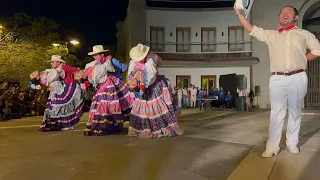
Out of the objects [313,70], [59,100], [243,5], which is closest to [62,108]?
[59,100]

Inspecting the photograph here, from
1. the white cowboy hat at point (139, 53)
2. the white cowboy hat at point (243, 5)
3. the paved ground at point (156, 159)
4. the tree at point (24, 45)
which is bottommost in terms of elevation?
the paved ground at point (156, 159)

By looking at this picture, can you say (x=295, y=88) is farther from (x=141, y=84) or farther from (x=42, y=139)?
(x=42, y=139)

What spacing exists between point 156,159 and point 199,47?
25.7 m

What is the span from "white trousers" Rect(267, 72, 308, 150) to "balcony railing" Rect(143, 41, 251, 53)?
2461cm

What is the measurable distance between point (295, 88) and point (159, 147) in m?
2.60

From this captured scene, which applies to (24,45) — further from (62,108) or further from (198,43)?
(198,43)

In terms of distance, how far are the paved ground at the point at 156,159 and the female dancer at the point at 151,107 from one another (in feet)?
1.24

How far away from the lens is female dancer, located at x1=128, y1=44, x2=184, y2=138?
827cm

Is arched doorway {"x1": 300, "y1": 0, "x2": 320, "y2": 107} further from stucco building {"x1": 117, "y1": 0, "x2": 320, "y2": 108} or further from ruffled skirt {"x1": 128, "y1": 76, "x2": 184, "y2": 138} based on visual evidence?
ruffled skirt {"x1": 128, "y1": 76, "x2": 184, "y2": 138}

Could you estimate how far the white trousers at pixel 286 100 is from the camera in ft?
18.1

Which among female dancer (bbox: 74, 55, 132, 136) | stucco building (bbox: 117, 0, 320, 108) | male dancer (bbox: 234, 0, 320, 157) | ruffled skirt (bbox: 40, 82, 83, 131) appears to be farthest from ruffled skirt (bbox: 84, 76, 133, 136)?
stucco building (bbox: 117, 0, 320, 108)

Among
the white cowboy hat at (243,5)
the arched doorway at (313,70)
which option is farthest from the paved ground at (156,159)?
the arched doorway at (313,70)

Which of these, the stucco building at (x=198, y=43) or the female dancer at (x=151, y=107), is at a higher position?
the stucco building at (x=198, y=43)

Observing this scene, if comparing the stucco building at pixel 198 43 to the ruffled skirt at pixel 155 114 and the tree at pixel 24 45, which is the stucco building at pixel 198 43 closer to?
the tree at pixel 24 45
